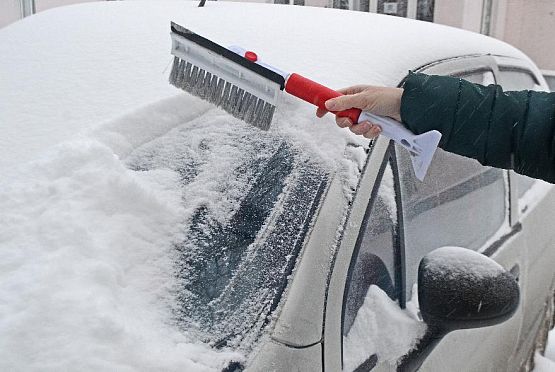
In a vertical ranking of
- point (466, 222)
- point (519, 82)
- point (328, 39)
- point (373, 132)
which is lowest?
point (466, 222)

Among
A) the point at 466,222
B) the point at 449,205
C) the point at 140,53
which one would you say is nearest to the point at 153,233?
the point at 140,53

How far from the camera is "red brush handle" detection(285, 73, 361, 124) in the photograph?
1.50m

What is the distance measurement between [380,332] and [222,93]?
2.29ft

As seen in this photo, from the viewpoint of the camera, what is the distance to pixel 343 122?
152 centimetres

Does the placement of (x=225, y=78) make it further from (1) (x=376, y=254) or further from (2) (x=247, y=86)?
(1) (x=376, y=254)

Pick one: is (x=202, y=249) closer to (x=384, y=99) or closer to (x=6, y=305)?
(x=6, y=305)

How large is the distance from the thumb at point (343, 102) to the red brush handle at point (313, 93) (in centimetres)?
2

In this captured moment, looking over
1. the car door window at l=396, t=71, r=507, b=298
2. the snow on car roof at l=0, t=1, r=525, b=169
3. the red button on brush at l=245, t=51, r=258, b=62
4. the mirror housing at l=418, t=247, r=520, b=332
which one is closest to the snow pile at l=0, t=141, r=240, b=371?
the snow on car roof at l=0, t=1, r=525, b=169

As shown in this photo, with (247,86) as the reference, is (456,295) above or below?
below

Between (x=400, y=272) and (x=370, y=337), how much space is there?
10.5 inches

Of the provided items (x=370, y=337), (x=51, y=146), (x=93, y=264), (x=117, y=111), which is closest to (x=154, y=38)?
(x=117, y=111)

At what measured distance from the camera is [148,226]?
1.42 metres

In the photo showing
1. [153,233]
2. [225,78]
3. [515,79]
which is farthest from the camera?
[515,79]

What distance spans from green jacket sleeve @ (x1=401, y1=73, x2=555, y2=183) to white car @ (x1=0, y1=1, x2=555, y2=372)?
0.16 metres
